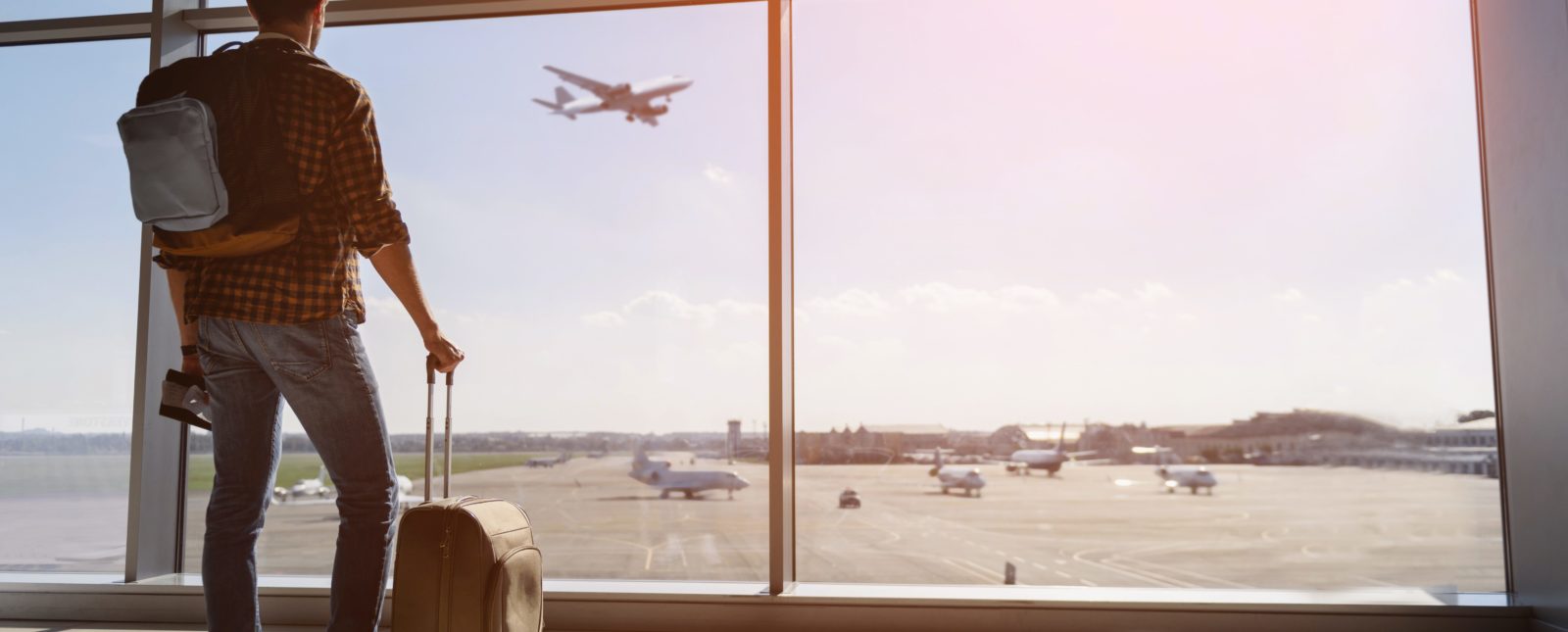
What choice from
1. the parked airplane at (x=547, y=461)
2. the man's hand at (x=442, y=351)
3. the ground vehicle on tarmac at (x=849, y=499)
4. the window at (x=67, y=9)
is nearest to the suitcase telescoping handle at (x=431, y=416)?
the man's hand at (x=442, y=351)

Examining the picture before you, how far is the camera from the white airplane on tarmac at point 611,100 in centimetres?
1183

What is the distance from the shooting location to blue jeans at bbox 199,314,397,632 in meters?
1.20

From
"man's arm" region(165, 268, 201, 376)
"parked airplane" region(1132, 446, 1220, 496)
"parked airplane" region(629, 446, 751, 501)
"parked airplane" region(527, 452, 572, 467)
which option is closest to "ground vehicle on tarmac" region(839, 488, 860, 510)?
"parked airplane" region(629, 446, 751, 501)

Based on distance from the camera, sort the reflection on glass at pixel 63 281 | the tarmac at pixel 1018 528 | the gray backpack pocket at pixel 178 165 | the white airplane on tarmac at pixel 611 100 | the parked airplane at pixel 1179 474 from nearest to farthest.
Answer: the gray backpack pocket at pixel 178 165
the tarmac at pixel 1018 528
the reflection on glass at pixel 63 281
the white airplane on tarmac at pixel 611 100
the parked airplane at pixel 1179 474

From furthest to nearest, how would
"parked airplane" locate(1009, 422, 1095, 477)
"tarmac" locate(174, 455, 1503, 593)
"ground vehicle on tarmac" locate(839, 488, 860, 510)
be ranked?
"parked airplane" locate(1009, 422, 1095, 477), "ground vehicle on tarmac" locate(839, 488, 860, 510), "tarmac" locate(174, 455, 1503, 593)

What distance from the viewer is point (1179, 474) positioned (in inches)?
842

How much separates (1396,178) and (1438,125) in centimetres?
66

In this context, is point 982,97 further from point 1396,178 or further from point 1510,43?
point 1510,43

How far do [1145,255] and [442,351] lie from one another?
33.2ft

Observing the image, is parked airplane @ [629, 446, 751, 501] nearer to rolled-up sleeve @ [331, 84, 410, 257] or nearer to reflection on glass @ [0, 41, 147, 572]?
reflection on glass @ [0, 41, 147, 572]

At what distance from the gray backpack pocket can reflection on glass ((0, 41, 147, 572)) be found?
5.53ft

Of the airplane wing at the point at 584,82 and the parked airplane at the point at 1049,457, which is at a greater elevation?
the airplane wing at the point at 584,82

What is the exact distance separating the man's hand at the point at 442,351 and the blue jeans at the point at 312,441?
3.5 inches

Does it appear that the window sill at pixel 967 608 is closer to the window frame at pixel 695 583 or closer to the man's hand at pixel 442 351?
the window frame at pixel 695 583
